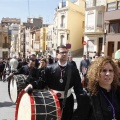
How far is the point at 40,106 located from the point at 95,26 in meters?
27.9

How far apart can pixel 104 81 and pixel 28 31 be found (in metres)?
70.7

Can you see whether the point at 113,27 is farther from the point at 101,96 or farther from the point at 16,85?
the point at 101,96

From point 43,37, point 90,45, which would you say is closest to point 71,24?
point 90,45

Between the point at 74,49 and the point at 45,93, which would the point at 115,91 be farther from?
the point at 74,49

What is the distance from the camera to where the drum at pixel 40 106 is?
3432 millimetres

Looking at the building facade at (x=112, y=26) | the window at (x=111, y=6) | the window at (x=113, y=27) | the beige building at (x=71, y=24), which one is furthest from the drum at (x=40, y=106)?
the beige building at (x=71, y=24)

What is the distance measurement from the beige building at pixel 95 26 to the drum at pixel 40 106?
2648 centimetres

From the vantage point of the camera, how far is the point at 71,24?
3809cm

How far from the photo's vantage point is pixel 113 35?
27.0 meters

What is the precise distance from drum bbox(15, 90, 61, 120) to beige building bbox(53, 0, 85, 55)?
33.3m

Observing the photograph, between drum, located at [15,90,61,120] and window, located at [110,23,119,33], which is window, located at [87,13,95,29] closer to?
window, located at [110,23,119,33]

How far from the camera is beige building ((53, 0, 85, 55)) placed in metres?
37.7

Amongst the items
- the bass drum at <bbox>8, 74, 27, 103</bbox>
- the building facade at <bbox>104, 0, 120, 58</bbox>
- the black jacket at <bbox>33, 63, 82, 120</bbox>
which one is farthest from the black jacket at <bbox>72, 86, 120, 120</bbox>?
the building facade at <bbox>104, 0, 120, 58</bbox>

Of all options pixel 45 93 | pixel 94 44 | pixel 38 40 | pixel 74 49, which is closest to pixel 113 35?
pixel 94 44
